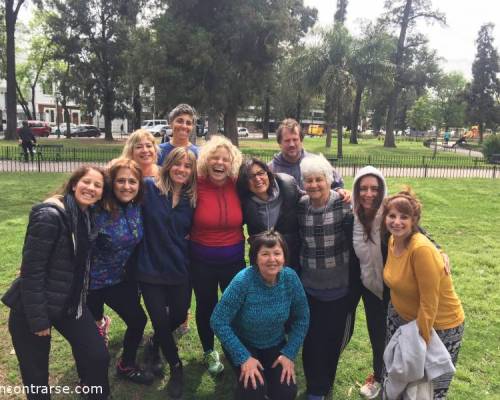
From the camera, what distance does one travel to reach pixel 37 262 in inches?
108

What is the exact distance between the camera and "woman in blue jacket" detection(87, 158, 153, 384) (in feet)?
10.8

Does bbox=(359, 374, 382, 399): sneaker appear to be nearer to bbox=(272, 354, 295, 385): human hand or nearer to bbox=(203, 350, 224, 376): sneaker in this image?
bbox=(272, 354, 295, 385): human hand

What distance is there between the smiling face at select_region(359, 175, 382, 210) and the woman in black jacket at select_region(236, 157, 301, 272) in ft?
1.76

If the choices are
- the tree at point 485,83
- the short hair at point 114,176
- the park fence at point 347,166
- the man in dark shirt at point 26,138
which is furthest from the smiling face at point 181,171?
the tree at point 485,83

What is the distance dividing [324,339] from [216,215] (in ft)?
4.39

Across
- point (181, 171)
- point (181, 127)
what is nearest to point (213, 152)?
point (181, 171)

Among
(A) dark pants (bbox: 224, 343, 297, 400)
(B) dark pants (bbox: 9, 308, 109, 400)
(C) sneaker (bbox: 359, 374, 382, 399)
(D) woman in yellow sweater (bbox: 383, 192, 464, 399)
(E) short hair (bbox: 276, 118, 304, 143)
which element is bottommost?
(C) sneaker (bbox: 359, 374, 382, 399)

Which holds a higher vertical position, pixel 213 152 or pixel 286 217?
pixel 213 152

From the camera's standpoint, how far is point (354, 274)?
3.51 meters

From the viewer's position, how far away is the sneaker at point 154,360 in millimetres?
3865

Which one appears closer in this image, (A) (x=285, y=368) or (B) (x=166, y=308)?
(A) (x=285, y=368)

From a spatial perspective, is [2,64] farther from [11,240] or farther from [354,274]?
[354,274]

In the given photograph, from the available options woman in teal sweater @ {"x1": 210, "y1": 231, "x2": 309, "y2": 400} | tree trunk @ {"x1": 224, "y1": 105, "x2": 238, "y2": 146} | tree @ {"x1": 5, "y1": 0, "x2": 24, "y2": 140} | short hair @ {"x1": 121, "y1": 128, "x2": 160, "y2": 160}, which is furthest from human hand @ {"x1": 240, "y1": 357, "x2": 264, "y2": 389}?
tree @ {"x1": 5, "y1": 0, "x2": 24, "y2": 140}

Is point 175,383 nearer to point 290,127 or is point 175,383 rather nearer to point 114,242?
point 114,242
